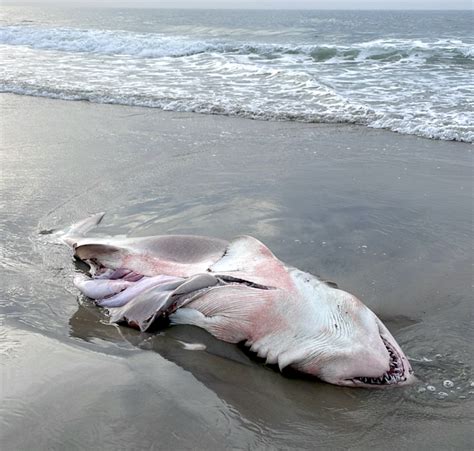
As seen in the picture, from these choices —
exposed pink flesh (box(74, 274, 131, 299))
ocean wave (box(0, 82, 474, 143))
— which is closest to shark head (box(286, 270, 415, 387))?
exposed pink flesh (box(74, 274, 131, 299))

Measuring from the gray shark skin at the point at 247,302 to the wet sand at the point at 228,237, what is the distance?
0.11m

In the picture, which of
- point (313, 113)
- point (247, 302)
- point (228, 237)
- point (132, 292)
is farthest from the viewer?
point (313, 113)

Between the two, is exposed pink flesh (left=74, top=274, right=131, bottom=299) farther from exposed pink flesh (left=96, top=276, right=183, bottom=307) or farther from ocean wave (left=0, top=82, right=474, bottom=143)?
ocean wave (left=0, top=82, right=474, bottom=143)

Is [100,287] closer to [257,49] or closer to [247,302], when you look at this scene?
[247,302]

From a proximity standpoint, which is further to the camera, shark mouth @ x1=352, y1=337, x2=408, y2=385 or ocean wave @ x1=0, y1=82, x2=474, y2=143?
ocean wave @ x1=0, y1=82, x2=474, y2=143

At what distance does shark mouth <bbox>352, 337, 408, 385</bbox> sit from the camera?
9.80 feet

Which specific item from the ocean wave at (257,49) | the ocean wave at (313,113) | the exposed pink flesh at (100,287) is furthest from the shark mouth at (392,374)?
the ocean wave at (257,49)

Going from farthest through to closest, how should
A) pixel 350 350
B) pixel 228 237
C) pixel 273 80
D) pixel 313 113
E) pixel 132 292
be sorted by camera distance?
1. pixel 273 80
2. pixel 313 113
3. pixel 228 237
4. pixel 132 292
5. pixel 350 350

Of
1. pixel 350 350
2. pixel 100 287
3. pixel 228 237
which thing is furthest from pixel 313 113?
pixel 350 350

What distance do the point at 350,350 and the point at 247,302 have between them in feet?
2.61

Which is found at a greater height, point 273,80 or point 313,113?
point 273,80

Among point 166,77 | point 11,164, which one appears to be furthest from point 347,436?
point 166,77

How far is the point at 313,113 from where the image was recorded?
33.4 feet

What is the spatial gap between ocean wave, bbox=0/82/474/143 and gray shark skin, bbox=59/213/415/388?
5746mm
